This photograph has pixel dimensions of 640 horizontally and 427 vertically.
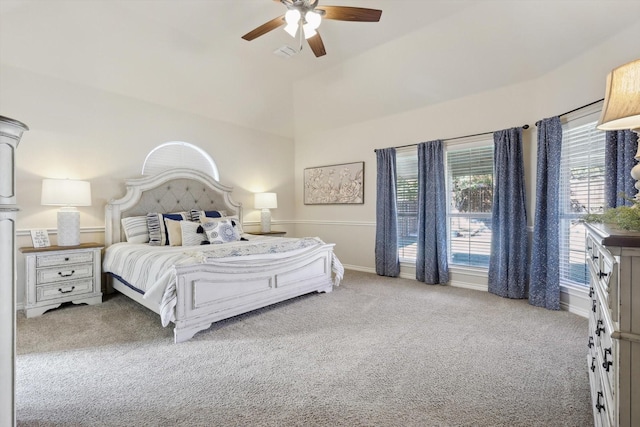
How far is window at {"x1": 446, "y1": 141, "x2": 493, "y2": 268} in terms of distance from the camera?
401 centimetres

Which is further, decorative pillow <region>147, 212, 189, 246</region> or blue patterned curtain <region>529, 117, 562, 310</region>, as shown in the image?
decorative pillow <region>147, 212, 189, 246</region>

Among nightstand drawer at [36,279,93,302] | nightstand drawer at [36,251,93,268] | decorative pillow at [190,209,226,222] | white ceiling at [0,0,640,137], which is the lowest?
nightstand drawer at [36,279,93,302]

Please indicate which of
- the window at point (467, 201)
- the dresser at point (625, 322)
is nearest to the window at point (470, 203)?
the window at point (467, 201)

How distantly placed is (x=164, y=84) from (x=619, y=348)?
4.81 metres

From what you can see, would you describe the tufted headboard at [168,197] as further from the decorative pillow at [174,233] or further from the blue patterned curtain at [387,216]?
the blue patterned curtain at [387,216]

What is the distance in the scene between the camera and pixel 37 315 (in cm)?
304

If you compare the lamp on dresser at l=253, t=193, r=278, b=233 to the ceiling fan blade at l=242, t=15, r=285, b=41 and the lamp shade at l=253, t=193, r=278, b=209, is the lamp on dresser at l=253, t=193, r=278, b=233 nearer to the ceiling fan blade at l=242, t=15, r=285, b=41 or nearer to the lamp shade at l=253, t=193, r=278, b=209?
the lamp shade at l=253, t=193, r=278, b=209

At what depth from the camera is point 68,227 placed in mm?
3301

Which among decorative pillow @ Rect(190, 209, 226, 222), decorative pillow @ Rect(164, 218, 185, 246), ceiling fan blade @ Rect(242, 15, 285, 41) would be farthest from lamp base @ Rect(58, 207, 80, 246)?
ceiling fan blade @ Rect(242, 15, 285, 41)

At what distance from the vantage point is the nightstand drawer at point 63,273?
3088 millimetres

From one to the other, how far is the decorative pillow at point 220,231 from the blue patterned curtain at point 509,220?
3283mm

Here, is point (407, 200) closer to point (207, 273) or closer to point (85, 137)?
point (207, 273)

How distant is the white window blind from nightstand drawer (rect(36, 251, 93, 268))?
405cm

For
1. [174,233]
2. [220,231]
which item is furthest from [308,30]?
[174,233]
